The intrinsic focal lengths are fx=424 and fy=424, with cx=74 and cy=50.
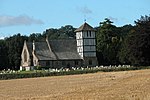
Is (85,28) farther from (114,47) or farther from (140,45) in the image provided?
(140,45)

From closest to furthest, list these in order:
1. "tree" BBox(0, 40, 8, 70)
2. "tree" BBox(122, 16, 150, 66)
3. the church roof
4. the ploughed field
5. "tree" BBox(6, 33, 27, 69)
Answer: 1. the ploughed field
2. "tree" BBox(122, 16, 150, 66)
3. the church roof
4. "tree" BBox(0, 40, 8, 70)
5. "tree" BBox(6, 33, 27, 69)

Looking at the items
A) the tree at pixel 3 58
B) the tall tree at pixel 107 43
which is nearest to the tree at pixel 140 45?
the tall tree at pixel 107 43

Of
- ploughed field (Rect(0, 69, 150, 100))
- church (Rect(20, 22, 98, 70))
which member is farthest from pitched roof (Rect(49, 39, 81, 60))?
ploughed field (Rect(0, 69, 150, 100))

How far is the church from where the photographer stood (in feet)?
375

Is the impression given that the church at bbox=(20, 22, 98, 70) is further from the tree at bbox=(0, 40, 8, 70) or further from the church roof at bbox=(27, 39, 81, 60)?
the tree at bbox=(0, 40, 8, 70)

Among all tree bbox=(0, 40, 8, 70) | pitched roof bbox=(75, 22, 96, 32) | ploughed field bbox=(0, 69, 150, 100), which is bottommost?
ploughed field bbox=(0, 69, 150, 100)

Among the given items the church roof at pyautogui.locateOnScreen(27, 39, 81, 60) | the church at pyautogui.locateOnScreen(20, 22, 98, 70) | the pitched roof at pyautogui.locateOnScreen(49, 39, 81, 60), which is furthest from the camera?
the pitched roof at pyautogui.locateOnScreen(49, 39, 81, 60)

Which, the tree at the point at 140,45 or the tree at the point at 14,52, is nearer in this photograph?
the tree at the point at 140,45

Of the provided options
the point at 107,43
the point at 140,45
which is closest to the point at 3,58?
the point at 107,43

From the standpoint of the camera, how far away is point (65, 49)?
11881cm

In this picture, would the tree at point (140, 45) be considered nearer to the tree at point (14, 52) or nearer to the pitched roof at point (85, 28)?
the pitched roof at point (85, 28)

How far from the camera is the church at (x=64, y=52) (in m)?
114

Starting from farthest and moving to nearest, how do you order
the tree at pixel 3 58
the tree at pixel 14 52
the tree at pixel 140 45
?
the tree at pixel 14 52 < the tree at pixel 3 58 < the tree at pixel 140 45

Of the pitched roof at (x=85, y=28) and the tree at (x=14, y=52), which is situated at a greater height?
the pitched roof at (x=85, y=28)
